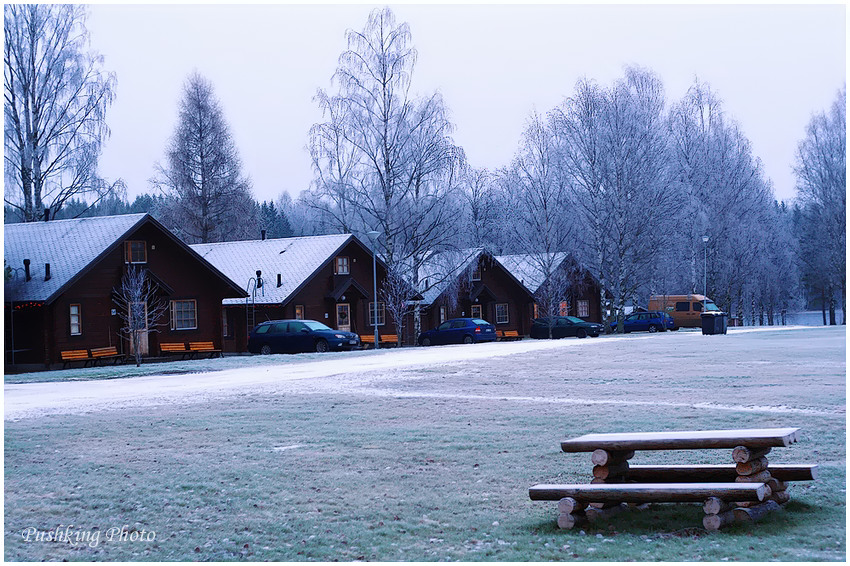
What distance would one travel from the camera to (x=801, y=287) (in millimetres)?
93562

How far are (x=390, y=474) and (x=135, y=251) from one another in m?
30.7

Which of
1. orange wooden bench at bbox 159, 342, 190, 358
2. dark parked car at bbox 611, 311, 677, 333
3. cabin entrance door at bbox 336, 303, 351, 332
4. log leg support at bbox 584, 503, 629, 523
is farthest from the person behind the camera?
dark parked car at bbox 611, 311, 677, 333

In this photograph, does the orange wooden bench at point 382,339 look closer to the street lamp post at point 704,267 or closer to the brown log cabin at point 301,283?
the brown log cabin at point 301,283

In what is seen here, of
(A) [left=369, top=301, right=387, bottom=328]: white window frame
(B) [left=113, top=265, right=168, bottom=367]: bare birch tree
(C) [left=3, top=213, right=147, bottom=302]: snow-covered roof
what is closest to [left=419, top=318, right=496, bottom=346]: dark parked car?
(A) [left=369, top=301, right=387, bottom=328]: white window frame

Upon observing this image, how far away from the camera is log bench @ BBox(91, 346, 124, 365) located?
121 ft

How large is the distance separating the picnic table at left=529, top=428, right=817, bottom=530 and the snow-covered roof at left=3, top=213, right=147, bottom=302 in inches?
1159

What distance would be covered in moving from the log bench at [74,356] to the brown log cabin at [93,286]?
0.22m

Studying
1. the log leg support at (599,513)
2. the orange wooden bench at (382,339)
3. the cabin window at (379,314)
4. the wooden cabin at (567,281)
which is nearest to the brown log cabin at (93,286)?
the orange wooden bench at (382,339)

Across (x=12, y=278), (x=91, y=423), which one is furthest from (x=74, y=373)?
(x=91, y=423)

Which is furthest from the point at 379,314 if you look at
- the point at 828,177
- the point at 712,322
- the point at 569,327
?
the point at 828,177

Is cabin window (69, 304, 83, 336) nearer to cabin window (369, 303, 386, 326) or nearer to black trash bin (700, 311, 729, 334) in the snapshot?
cabin window (369, 303, 386, 326)

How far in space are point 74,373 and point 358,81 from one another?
22.5 meters

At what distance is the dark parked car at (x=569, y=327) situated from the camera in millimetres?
54875

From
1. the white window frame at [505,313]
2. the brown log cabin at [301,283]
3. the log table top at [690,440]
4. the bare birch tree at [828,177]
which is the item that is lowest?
the log table top at [690,440]
